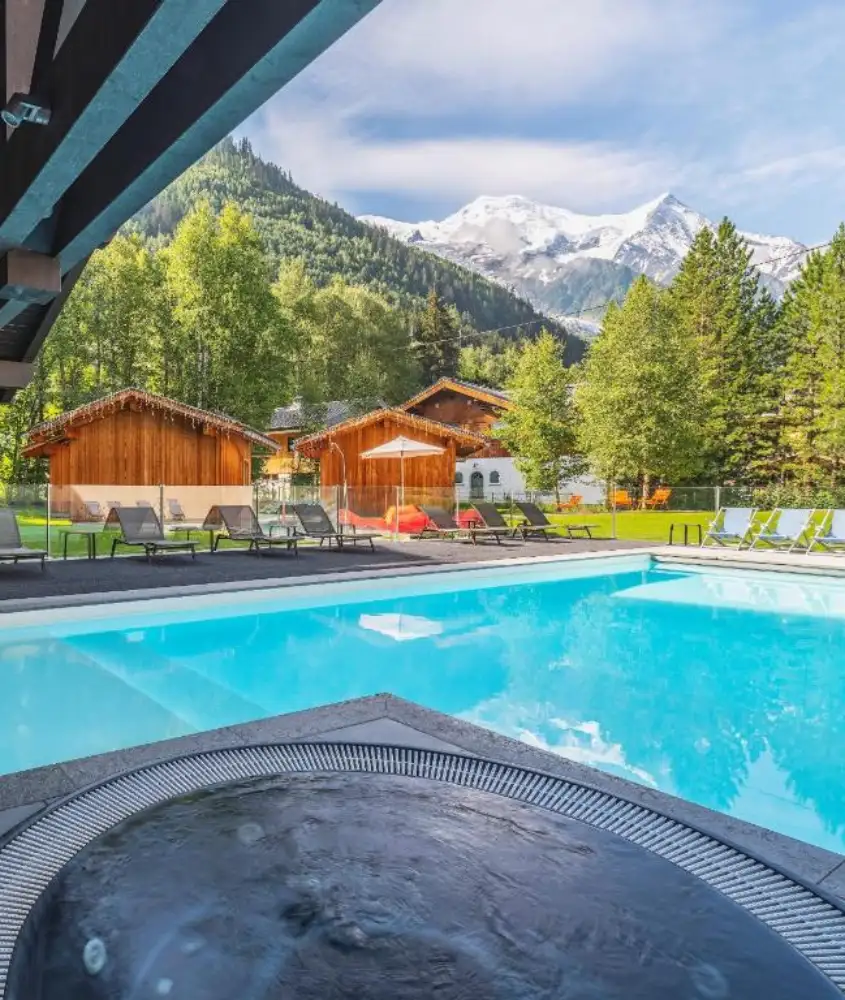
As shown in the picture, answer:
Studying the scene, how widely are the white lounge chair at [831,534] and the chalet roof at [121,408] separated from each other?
12.9 meters

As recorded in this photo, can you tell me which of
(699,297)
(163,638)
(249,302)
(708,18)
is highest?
(708,18)

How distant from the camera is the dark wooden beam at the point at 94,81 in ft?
6.61

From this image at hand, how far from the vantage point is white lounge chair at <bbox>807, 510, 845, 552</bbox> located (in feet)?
44.4

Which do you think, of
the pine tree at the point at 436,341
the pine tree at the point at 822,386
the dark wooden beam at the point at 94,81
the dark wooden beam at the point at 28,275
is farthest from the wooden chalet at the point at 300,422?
the dark wooden beam at the point at 94,81

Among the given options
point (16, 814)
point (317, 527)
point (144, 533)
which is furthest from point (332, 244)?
point (16, 814)

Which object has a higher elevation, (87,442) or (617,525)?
(87,442)

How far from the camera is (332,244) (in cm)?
7838

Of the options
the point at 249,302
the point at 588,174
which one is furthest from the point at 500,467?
the point at 588,174

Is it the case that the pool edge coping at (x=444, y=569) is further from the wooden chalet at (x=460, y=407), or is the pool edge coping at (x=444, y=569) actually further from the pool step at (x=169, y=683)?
the wooden chalet at (x=460, y=407)

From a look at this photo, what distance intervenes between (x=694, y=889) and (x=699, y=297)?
35.3 m

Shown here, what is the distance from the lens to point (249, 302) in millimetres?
24000

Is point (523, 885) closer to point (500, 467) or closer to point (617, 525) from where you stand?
point (617, 525)

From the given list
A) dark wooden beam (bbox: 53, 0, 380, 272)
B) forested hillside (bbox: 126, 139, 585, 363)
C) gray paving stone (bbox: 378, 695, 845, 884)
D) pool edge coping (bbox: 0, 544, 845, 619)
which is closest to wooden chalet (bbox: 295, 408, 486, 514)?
pool edge coping (bbox: 0, 544, 845, 619)

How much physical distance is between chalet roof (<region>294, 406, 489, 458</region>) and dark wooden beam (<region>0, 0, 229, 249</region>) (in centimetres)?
1869
